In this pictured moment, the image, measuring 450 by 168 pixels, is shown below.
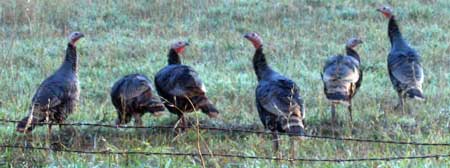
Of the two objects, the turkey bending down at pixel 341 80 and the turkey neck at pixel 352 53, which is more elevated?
the turkey neck at pixel 352 53

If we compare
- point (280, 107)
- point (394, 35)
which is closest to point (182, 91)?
point (280, 107)

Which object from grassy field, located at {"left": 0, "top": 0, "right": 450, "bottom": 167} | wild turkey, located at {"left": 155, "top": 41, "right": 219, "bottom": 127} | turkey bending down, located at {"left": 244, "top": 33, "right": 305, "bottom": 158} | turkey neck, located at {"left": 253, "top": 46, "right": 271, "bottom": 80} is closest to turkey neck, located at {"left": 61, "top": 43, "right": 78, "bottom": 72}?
grassy field, located at {"left": 0, "top": 0, "right": 450, "bottom": 167}

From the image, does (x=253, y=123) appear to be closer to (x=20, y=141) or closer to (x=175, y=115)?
(x=175, y=115)

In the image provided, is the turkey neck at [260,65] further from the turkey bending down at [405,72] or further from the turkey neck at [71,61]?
the turkey neck at [71,61]

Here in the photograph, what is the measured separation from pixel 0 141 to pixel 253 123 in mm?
2311

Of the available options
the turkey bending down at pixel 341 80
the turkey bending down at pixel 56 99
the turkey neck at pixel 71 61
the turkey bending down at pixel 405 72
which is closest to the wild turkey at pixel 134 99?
the turkey bending down at pixel 56 99

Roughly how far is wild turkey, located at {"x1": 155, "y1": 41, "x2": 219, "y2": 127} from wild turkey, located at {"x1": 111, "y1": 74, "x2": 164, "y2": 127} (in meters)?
0.13

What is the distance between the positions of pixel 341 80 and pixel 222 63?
3634 millimetres

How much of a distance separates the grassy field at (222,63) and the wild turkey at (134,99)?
0.20m

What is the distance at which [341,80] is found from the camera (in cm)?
759

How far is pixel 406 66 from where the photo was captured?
8.41 m

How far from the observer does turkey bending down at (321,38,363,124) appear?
7.45m

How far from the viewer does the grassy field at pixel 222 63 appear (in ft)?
21.7

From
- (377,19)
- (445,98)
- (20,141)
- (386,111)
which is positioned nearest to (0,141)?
(20,141)
